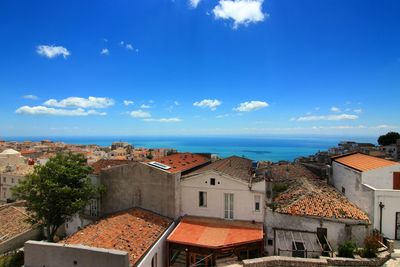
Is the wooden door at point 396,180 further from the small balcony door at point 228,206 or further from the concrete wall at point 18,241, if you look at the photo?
the concrete wall at point 18,241

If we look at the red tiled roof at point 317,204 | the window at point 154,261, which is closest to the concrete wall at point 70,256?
the window at point 154,261

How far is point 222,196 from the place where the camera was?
1862 centimetres

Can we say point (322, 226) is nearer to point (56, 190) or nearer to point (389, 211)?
point (389, 211)

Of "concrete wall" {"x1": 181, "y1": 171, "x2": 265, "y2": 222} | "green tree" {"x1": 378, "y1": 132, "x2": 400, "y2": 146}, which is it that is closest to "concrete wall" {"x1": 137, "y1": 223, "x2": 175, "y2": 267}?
"concrete wall" {"x1": 181, "y1": 171, "x2": 265, "y2": 222}

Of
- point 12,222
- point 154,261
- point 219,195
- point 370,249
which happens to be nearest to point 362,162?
point 370,249

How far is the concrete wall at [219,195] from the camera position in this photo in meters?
17.9

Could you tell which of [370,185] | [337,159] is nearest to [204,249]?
[370,185]

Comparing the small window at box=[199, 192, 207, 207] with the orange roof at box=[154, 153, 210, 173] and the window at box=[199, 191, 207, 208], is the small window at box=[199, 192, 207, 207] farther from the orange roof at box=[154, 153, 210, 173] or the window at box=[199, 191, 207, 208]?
the orange roof at box=[154, 153, 210, 173]

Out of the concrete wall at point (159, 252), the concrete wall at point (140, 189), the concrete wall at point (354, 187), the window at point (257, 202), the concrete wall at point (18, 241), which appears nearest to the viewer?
the concrete wall at point (159, 252)

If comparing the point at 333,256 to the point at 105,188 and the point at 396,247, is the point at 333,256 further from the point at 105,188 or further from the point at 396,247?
the point at 105,188

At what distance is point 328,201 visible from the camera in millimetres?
18594

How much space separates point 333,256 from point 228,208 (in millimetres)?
6986

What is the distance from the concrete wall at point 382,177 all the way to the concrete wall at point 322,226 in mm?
3717

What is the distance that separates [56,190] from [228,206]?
477 inches
